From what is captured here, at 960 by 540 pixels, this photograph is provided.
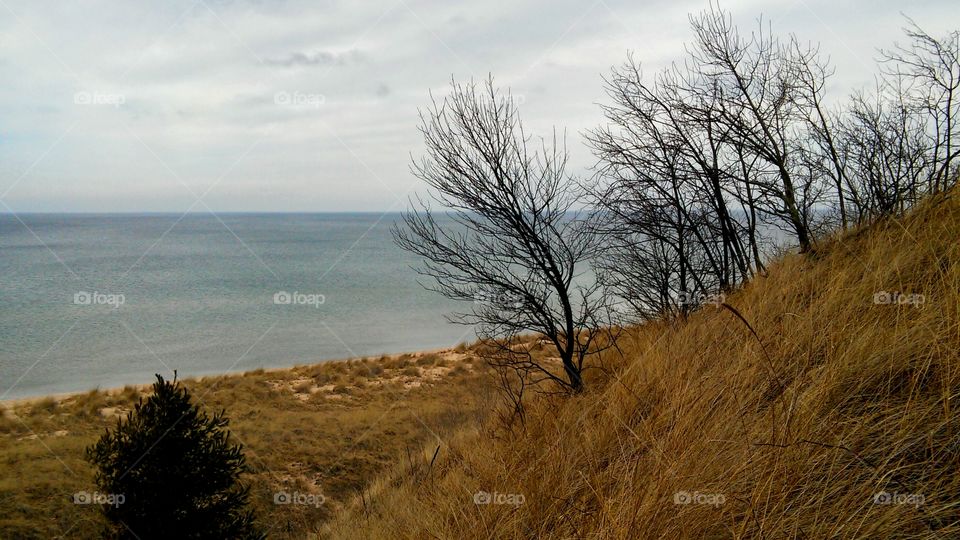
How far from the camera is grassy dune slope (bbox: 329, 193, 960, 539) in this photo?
2314 mm

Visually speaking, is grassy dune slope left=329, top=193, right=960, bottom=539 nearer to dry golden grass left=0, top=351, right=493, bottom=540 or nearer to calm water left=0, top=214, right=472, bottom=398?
dry golden grass left=0, top=351, right=493, bottom=540

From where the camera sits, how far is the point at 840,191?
32.6ft

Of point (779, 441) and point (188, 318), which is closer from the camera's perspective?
point (779, 441)

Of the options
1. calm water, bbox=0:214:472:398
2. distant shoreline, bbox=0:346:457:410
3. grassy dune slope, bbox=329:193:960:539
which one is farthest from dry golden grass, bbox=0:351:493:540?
grassy dune slope, bbox=329:193:960:539

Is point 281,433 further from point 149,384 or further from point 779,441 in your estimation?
point 779,441

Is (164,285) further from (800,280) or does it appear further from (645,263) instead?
(800,280)

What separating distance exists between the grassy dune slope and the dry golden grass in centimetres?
585

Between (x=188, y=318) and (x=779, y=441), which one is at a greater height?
(x=188, y=318)

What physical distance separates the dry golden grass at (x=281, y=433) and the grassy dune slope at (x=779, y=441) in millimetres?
5851

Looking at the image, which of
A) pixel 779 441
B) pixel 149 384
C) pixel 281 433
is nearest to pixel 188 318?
pixel 149 384

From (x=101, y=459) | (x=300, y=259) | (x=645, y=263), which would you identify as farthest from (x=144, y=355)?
(x=300, y=259)

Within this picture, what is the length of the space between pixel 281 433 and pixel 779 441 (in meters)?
15.3

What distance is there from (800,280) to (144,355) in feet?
102

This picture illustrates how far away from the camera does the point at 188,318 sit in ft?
128
